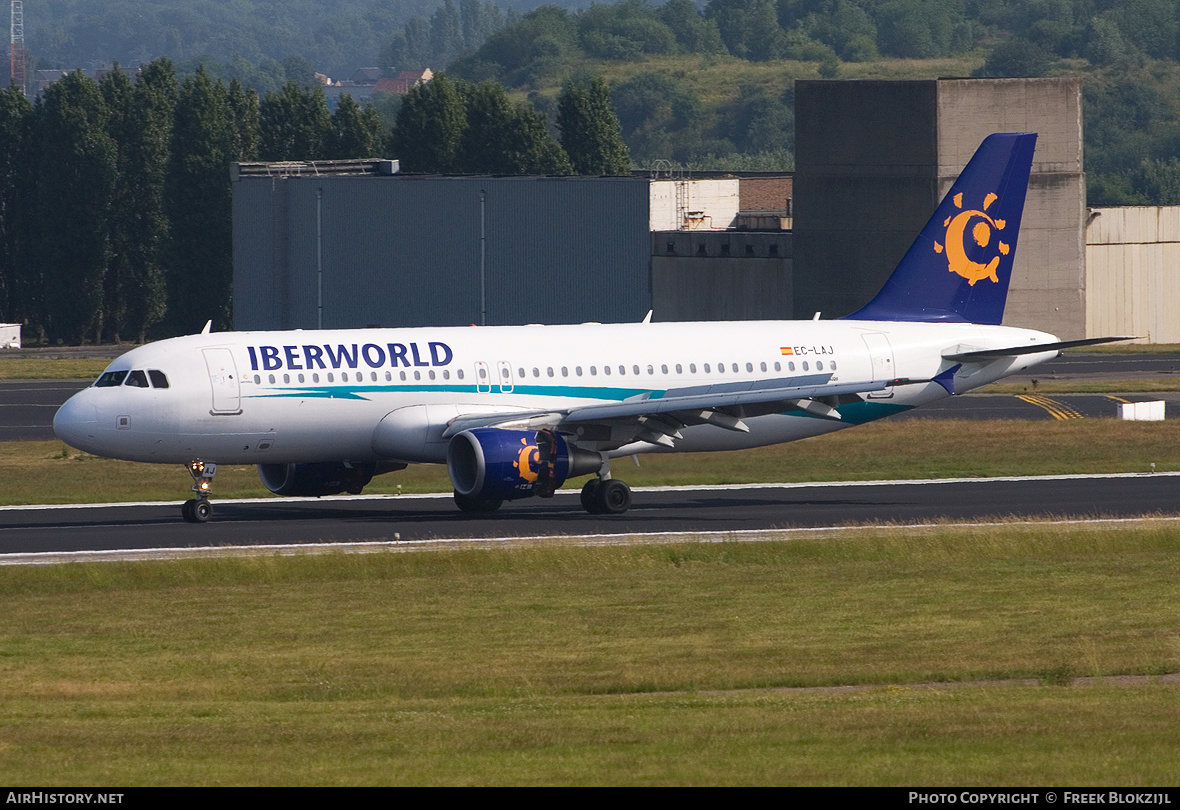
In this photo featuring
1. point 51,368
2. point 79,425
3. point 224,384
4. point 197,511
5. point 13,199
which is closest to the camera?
point 79,425

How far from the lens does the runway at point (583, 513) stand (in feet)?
136

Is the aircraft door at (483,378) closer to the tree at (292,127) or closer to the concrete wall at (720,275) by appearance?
the concrete wall at (720,275)

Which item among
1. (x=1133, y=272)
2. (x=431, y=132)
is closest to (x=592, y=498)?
(x=1133, y=272)

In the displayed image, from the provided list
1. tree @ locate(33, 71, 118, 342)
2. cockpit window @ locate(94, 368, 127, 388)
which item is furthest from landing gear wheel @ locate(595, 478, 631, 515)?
tree @ locate(33, 71, 118, 342)

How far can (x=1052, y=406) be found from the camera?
74000mm

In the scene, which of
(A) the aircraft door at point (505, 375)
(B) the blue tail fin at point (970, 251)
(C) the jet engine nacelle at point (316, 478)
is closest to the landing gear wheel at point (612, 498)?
(A) the aircraft door at point (505, 375)

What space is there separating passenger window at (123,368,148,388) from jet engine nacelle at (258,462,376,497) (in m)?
4.43

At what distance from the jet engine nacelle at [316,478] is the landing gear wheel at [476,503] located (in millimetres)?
3052

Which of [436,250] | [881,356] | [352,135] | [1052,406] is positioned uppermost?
[352,135]

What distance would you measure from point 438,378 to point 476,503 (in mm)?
3306

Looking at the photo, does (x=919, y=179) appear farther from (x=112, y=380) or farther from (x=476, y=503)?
(x=112, y=380)

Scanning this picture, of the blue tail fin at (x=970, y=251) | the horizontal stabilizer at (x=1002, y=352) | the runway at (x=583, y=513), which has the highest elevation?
the blue tail fin at (x=970, y=251)

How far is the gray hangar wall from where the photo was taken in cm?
11531

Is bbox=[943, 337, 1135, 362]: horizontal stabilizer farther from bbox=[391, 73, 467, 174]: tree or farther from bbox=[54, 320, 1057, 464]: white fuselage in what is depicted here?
bbox=[391, 73, 467, 174]: tree
